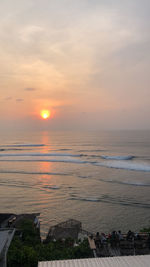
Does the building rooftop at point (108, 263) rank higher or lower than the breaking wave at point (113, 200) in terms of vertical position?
lower

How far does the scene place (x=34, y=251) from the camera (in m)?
12.0

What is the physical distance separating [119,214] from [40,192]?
1279 cm

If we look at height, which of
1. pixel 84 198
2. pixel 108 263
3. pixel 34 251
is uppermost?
pixel 84 198

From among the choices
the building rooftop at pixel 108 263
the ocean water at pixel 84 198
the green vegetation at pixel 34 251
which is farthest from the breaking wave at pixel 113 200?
the building rooftop at pixel 108 263

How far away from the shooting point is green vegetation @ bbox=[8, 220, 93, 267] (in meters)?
11.5

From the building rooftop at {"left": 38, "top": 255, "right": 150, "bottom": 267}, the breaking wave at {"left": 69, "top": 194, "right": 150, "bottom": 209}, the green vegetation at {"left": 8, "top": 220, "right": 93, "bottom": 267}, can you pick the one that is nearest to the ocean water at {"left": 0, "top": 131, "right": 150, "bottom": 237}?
the breaking wave at {"left": 69, "top": 194, "right": 150, "bottom": 209}

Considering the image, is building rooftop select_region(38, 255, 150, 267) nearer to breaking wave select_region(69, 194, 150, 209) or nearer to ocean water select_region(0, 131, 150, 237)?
ocean water select_region(0, 131, 150, 237)

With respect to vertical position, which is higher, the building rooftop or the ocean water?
the ocean water

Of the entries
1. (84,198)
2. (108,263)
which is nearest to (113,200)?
(84,198)

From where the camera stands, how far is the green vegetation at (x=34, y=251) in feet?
37.7

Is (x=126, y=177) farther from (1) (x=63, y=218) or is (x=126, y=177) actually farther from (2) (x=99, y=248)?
(2) (x=99, y=248)

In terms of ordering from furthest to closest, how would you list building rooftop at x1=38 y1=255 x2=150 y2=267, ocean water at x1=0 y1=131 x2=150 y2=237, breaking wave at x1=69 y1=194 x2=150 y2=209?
1. breaking wave at x1=69 y1=194 x2=150 y2=209
2. ocean water at x1=0 y1=131 x2=150 y2=237
3. building rooftop at x1=38 y1=255 x2=150 y2=267

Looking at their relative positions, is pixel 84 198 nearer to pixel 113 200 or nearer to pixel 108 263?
pixel 113 200

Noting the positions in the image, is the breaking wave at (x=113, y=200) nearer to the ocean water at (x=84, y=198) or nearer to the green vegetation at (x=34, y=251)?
the ocean water at (x=84, y=198)
